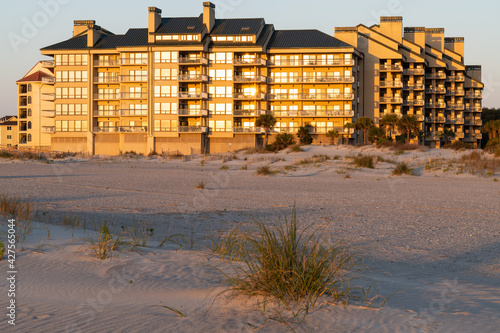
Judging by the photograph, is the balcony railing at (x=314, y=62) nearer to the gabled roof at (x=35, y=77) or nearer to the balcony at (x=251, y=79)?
the balcony at (x=251, y=79)

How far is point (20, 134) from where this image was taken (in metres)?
96.3

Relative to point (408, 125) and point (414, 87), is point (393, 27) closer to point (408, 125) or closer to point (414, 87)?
point (414, 87)

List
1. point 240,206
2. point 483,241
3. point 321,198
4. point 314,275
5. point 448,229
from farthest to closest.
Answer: point 321,198 → point 240,206 → point 448,229 → point 483,241 → point 314,275

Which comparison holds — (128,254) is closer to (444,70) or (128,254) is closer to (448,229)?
(448,229)

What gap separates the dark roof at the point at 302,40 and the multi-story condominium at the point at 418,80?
17.2 feet

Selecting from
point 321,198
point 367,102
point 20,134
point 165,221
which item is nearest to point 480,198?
point 321,198

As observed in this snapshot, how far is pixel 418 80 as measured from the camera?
270 ft

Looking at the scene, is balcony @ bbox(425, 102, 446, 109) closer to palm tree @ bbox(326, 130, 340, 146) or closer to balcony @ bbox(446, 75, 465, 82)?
balcony @ bbox(446, 75, 465, 82)

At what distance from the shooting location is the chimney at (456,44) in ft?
320

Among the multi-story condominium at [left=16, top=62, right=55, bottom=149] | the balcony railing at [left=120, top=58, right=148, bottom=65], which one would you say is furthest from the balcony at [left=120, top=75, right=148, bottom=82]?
the multi-story condominium at [left=16, top=62, right=55, bottom=149]

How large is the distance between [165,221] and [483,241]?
6898mm

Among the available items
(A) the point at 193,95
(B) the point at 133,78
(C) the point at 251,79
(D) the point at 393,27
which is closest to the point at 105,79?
(B) the point at 133,78

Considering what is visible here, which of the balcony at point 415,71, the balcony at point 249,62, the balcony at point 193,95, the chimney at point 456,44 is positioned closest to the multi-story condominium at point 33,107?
the balcony at point 193,95

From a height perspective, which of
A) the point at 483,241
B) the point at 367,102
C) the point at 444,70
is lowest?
the point at 483,241
